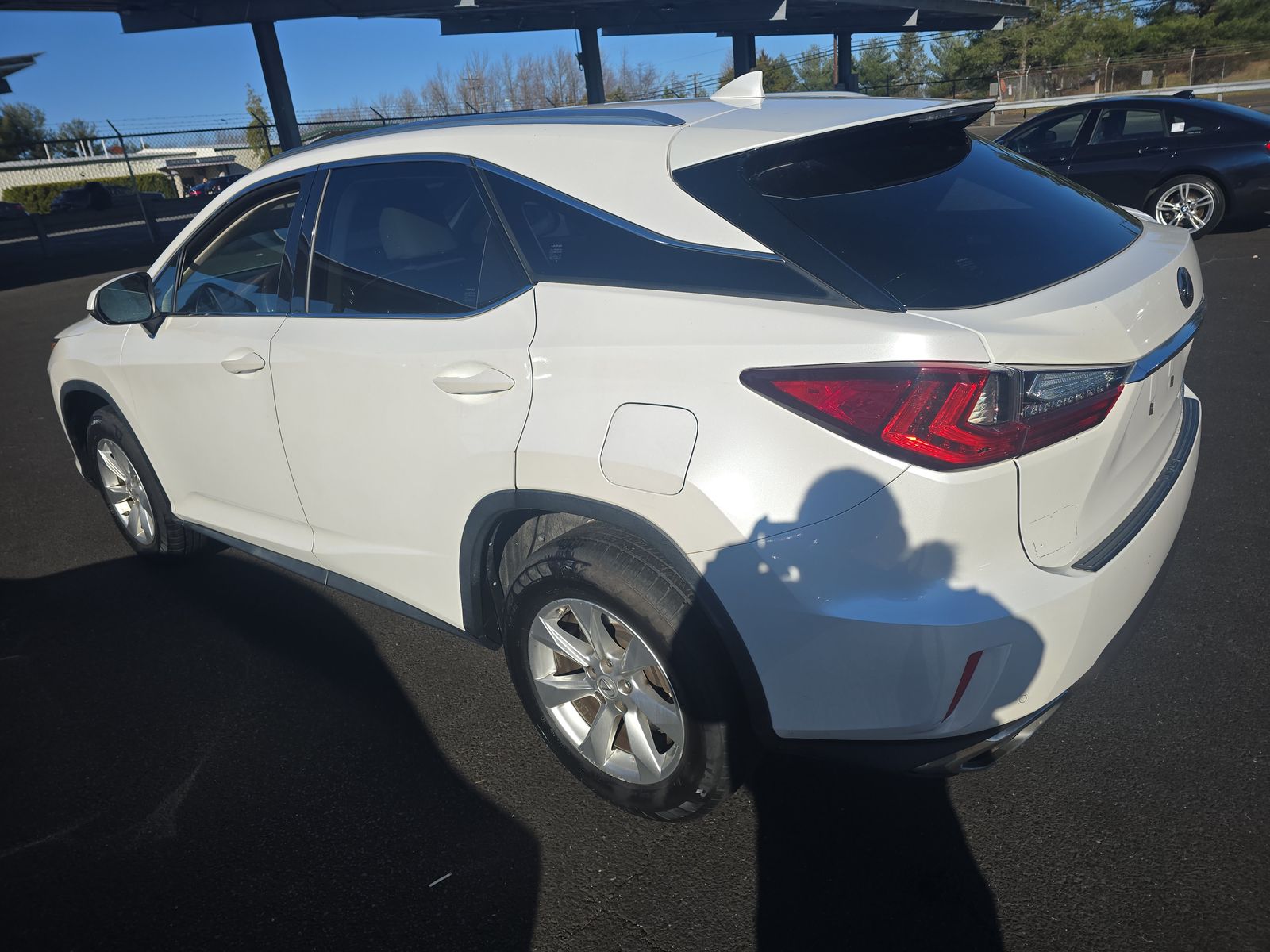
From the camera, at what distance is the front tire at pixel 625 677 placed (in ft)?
7.47

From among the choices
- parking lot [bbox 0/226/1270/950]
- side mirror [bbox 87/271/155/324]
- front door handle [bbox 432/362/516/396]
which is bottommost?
parking lot [bbox 0/226/1270/950]

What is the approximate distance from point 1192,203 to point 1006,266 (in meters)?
10.3

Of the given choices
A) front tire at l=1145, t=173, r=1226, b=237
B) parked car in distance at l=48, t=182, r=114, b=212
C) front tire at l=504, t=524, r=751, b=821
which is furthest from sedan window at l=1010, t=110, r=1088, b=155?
parked car in distance at l=48, t=182, r=114, b=212

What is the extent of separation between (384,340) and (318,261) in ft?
1.79

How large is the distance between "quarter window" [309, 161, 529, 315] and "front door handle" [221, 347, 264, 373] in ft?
0.94

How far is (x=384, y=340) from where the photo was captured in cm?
277

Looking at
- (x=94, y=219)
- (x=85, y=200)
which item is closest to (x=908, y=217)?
(x=94, y=219)

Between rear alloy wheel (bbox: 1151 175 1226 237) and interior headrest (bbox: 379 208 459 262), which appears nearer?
interior headrest (bbox: 379 208 459 262)

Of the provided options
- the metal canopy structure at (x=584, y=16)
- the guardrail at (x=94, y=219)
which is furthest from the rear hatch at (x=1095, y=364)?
the guardrail at (x=94, y=219)

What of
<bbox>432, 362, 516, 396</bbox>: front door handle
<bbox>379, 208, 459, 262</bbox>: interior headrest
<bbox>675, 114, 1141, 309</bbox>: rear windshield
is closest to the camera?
<bbox>675, 114, 1141, 309</bbox>: rear windshield

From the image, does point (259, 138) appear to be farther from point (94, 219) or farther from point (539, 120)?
point (539, 120)

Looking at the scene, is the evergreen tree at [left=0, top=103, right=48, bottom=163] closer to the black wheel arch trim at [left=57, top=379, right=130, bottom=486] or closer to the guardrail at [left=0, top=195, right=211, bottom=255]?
the guardrail at [left=0, top=195, right=211, bottom=255]

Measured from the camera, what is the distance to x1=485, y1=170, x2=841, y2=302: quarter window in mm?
2127

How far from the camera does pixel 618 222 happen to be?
93.4 inches
